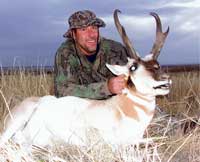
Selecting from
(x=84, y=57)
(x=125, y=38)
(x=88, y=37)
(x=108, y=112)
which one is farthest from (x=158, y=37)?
(x=84, y=57)

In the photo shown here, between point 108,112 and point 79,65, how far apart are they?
4.39ft

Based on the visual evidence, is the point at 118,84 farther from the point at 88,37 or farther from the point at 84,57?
the point at 84,57

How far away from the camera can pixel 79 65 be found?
5.86 metres

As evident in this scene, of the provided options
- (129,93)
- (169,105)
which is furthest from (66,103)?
(169,105)

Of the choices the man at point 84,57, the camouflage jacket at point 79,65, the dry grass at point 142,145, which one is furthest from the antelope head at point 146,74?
the camouflage jacket at point 79,65

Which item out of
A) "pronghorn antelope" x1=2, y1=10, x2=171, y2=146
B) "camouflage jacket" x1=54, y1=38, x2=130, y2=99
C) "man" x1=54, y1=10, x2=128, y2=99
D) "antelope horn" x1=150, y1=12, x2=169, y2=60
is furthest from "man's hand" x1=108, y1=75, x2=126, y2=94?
"camouflage jacket" x1=54, y1=38, x2=130, y2=99

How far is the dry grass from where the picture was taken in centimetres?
377

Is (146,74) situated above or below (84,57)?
above

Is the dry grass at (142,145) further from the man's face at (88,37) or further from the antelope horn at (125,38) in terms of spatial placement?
the man's face at (88,37)

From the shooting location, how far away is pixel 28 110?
4.95 m

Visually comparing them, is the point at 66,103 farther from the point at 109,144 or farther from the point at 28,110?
the point at 109,144

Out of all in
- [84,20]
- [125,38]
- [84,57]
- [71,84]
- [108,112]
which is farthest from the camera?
[84,57]

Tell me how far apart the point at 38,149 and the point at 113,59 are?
1.84 m

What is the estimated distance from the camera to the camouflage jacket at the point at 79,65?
18.1 feet
